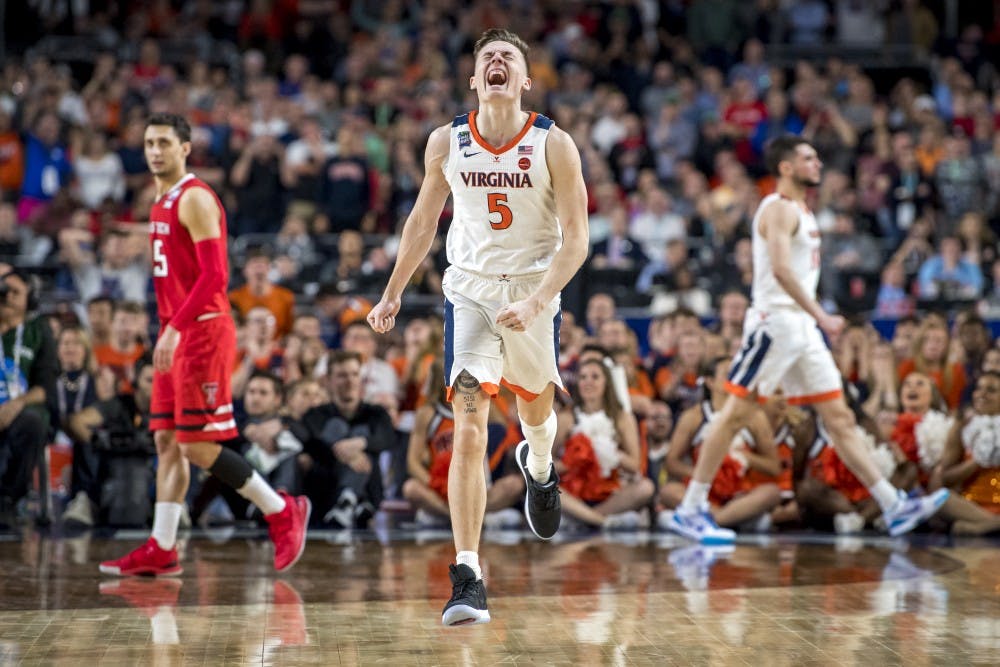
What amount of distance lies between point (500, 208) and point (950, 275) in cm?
831

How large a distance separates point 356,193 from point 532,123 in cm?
884

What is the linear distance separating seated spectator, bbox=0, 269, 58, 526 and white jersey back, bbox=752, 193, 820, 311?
4508 mm

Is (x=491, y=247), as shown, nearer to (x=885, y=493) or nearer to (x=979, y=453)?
(x=885, y=493)

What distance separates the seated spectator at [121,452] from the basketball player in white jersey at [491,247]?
12.6 feet

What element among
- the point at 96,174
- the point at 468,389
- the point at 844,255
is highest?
the point at 96,174

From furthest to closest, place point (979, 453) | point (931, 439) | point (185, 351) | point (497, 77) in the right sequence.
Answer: point (931, 439), point (979, 453), point (185, 351), point (497, 77)

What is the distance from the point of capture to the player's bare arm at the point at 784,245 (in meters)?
8.33

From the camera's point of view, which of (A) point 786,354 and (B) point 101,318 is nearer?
(A) point 786,354

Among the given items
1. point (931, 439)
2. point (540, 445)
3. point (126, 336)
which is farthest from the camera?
point (126, 336)

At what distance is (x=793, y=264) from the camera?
28.0 feet

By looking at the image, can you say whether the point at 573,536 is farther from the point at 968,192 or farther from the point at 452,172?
the point at 968,192

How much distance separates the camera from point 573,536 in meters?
9.02

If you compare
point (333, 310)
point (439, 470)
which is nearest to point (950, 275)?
point (333, 310)

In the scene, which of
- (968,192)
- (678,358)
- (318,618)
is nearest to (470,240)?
(318,618)
